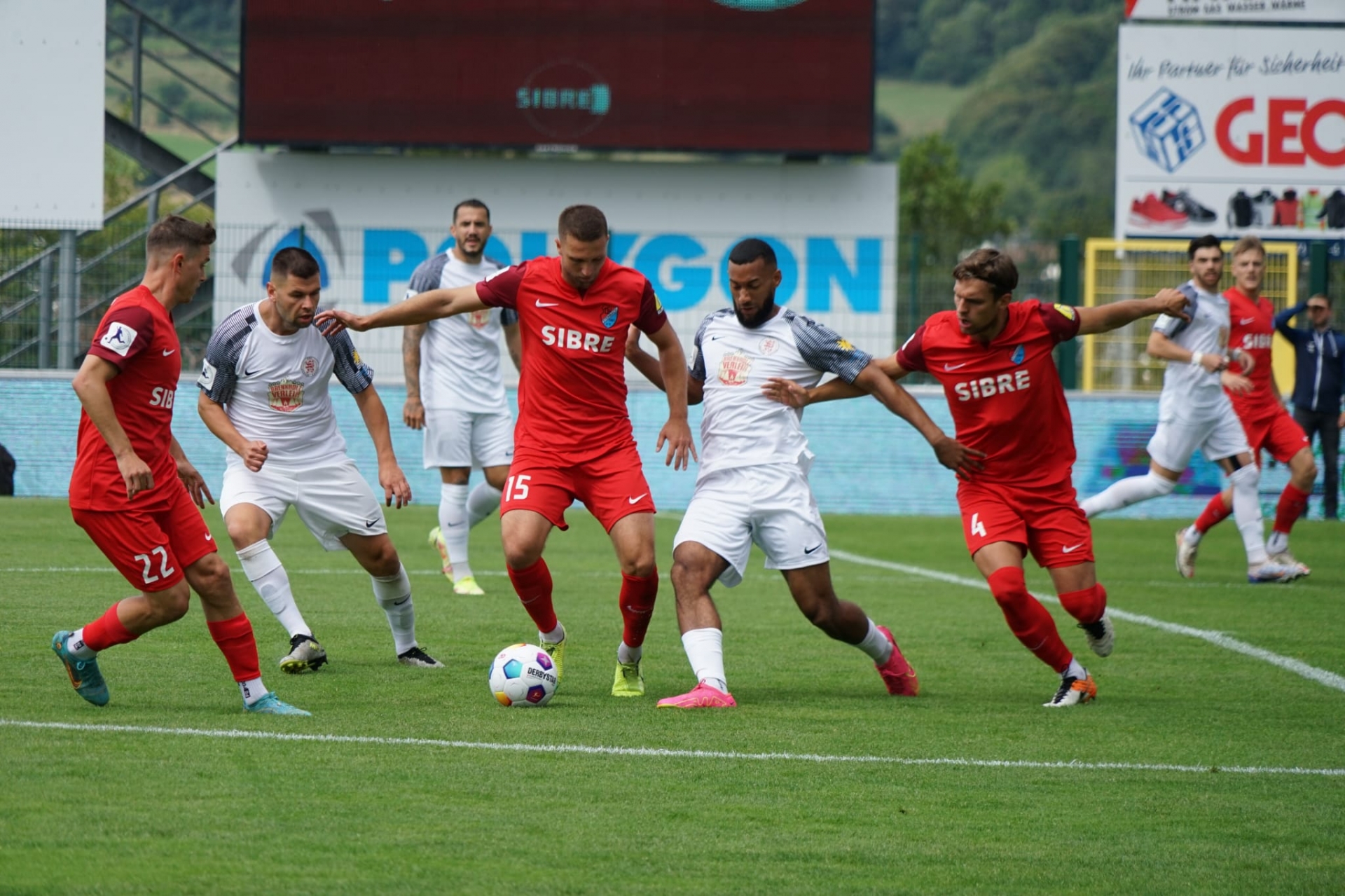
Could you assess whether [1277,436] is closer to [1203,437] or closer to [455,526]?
[1203,437]

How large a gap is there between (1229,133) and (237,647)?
19469mm

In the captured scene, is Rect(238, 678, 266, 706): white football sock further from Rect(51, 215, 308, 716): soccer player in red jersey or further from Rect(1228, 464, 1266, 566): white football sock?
Rect(1228, 464, 1266, 566): white football sock

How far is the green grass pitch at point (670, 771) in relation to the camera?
14.1 ft

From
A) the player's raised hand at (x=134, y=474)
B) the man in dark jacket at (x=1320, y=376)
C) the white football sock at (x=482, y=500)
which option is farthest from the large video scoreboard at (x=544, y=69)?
the player's raised hand at (x=134, y=474)

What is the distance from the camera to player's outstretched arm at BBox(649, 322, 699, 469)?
22.9 feet

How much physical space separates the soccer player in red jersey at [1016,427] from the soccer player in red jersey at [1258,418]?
15.4ft

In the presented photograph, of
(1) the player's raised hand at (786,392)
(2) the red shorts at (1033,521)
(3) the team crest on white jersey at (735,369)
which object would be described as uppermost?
(3) the team crest on white jersey at (735,369)

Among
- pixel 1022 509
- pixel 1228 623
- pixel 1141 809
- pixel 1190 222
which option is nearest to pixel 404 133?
pixel 1190 222

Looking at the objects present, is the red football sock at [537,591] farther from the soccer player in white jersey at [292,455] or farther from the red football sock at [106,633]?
the red football sock at [106,633]

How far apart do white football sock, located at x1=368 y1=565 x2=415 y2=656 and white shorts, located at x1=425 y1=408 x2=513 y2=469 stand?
3.20 metres

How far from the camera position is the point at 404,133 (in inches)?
802

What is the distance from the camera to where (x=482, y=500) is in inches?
440

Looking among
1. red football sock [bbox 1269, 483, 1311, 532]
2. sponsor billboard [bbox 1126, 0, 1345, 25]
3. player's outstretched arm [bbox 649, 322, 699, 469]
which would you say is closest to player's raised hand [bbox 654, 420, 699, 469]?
player's outstretched arm [bbox 649, 322, 699, 469]

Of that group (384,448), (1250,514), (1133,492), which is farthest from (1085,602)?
(1250,514)
